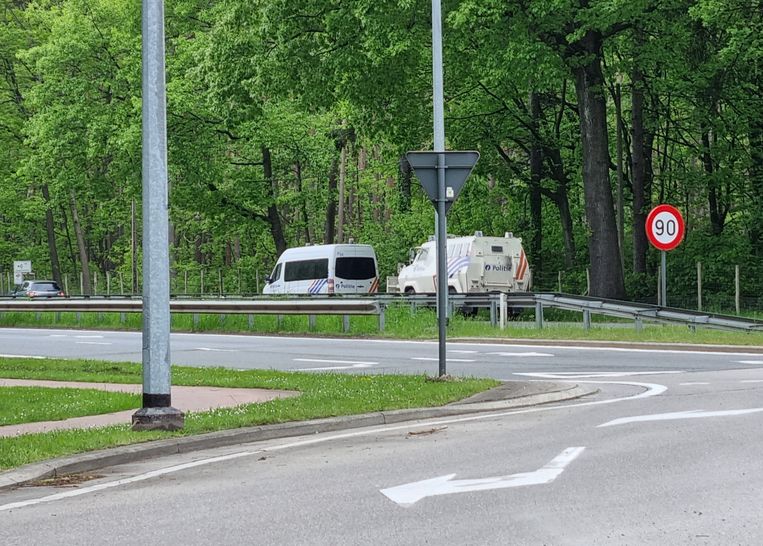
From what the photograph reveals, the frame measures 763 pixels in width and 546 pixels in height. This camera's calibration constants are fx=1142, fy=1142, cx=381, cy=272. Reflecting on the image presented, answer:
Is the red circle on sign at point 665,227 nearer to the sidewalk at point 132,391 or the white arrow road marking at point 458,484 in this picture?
the sidewalk at point 132,391

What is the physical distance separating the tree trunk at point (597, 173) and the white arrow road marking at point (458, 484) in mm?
22334

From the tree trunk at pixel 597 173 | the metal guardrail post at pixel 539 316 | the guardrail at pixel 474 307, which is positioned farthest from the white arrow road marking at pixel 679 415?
the tree trunk at pixel 597 173

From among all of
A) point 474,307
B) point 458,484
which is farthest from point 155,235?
point 474,307

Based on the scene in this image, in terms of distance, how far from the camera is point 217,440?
1041cm

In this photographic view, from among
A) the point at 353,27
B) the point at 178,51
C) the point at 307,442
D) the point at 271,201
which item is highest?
the point at 178,51

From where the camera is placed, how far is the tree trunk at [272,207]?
5088 centimetres

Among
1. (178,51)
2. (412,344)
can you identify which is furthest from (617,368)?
(178,51)

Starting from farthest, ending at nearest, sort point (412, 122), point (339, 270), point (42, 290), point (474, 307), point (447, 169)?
1. point (42, 290)
2. point (339, 270)
3. point (412, 122)
4. point (474, 307)
5. point (447, 169)

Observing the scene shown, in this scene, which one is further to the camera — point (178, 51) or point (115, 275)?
point (115, 275)

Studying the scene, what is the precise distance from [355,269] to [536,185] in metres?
7.26

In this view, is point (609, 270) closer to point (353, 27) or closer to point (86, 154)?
point (353, 27)

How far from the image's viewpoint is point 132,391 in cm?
1507

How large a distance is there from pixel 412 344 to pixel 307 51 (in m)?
10.7

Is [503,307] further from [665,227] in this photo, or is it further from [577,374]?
[577,374]
